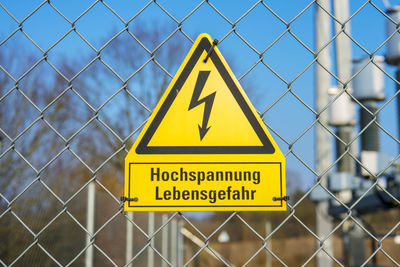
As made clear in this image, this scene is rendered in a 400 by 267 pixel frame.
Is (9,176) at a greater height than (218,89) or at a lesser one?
greater

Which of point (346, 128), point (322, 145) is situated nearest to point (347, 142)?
point (346, 128)

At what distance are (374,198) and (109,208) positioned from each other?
2.69 metres

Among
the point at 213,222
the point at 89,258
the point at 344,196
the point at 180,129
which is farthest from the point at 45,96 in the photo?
the point at 213,222

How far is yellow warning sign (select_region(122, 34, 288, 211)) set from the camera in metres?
1.25

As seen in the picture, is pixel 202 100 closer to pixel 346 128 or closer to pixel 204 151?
pixel 204 151

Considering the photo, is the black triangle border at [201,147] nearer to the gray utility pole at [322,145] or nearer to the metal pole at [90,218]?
the metal pole at [90,218]

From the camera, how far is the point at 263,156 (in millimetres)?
1267

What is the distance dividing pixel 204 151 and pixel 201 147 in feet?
0.05

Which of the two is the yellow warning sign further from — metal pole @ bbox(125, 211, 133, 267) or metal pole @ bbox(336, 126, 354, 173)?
metal pole @ bbox(336, 126, 354, 173)

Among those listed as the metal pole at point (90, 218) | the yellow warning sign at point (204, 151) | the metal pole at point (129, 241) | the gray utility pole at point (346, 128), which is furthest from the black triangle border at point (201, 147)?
the gray utility pole at point (346, 128)

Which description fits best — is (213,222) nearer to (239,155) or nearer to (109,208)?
(109,208)

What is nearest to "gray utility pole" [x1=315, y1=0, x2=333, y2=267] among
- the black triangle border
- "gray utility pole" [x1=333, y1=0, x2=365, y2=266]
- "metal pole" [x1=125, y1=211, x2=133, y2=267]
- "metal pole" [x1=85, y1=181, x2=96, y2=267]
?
"gray utility pole" [x1=333, y1=0, x2=365, y2=266]

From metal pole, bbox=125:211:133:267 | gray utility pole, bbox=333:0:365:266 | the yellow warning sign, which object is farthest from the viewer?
gray utility pole, bbox=333:0:365:266

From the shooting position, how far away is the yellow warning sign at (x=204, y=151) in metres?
1.25
